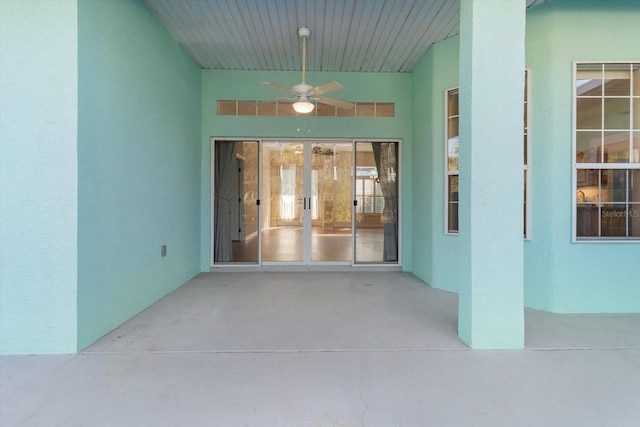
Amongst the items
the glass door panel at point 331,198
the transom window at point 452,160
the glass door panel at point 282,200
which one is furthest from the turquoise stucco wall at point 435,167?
the glass door panel at point 282,200

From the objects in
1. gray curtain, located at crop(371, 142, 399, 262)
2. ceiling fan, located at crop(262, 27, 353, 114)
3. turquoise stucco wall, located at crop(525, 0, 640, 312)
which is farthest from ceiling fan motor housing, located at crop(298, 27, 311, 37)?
turquoise stucco wall, located at crop(525, 0, 640, 312)

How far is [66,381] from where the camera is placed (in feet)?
6.82

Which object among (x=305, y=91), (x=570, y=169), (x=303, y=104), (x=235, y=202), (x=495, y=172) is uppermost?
(x=305, y=91)

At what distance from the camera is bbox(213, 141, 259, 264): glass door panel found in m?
5.50

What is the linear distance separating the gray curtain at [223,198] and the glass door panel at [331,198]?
1.41 meters

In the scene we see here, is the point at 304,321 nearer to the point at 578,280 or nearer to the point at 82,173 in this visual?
the point at 82,173

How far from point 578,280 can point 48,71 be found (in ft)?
17.1

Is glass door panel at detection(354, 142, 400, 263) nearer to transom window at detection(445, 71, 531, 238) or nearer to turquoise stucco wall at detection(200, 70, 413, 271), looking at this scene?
turquoise stucco wall at detection(200, 70, 413, 271)

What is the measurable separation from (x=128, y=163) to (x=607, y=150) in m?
5.01

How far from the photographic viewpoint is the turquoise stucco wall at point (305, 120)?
211 inches

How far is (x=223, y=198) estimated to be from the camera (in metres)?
5.52

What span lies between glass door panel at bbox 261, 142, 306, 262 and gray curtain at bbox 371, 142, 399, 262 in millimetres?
1366

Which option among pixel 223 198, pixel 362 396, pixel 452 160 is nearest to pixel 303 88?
pixel 452 160

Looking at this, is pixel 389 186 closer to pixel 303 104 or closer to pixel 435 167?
pixel 435 167
